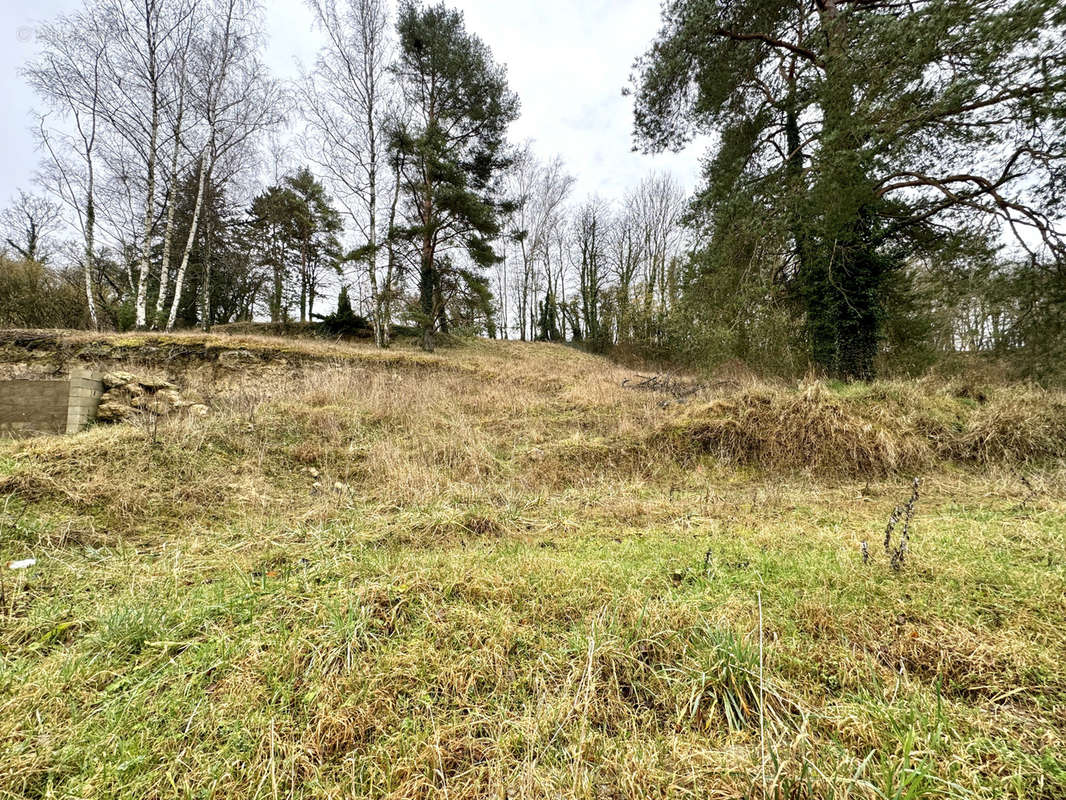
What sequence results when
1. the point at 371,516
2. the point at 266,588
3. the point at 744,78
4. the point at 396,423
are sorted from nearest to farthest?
the point at 266,588 < the point at 371,516 < the point at 396,423 < the point at 744,78

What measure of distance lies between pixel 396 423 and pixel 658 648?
19.0 feet

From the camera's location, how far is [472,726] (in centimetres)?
126

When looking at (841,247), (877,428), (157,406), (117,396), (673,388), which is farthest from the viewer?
(673,388)

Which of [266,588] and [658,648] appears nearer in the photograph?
[658,648]

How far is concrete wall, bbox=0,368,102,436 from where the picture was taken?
504cm

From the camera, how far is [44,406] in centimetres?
512

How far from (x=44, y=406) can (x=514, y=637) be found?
772 centimetres

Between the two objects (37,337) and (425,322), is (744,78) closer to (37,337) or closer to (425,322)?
(425,322)

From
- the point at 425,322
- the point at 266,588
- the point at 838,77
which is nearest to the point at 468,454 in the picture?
the point at 266,588

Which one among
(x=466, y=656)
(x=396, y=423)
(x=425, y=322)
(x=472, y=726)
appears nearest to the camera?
(x=472, y=726)

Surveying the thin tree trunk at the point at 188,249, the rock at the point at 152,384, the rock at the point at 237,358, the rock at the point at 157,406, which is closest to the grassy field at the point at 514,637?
the rock at the point at 157,406

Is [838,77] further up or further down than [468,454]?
further up

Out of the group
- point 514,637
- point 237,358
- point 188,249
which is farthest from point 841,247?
point 188,249

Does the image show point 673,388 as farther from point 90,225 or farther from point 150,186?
point 90,225
